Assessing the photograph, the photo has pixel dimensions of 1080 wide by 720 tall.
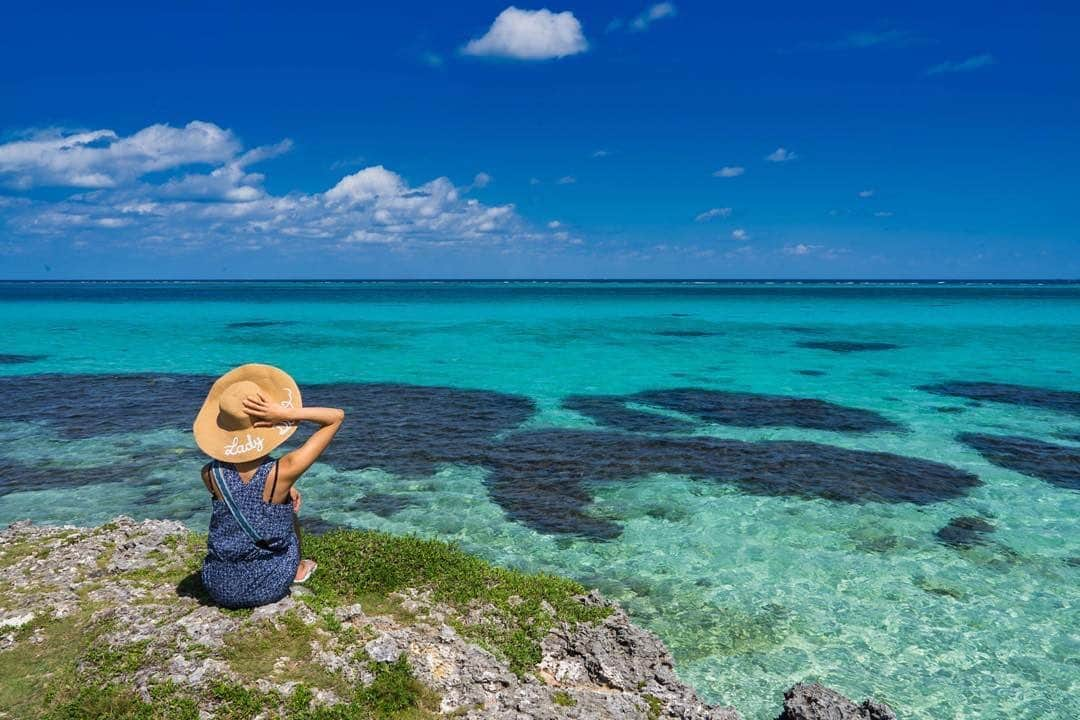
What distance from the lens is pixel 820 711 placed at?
24.9 ft

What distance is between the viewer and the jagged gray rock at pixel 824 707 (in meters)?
7.48

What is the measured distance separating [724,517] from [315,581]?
9.89 m

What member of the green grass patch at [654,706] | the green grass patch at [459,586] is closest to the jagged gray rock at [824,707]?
the green grass patch at [654,706]

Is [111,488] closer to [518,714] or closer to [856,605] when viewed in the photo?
[518,714]

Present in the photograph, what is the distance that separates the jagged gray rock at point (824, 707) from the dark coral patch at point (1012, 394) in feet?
87.7

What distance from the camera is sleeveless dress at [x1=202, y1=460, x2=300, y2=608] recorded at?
7.69 m

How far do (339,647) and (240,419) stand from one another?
2.75m

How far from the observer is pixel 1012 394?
103 feet

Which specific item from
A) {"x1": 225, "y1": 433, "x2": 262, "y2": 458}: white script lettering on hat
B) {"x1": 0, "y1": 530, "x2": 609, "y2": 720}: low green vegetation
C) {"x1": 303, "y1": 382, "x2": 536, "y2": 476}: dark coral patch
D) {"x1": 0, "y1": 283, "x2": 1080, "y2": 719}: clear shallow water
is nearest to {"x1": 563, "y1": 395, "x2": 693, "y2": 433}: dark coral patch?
{"x1": 0, "y1": 283, "x2": 1080, "y2": 719}: clear shallow water

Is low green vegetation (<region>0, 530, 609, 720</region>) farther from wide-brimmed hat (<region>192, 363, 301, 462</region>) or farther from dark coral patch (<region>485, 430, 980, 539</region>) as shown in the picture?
dark coral patch (<region>485, 430, 980, 539</region>)

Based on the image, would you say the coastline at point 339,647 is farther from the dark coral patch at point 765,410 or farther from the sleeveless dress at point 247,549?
the dark coral patch at point 765,410

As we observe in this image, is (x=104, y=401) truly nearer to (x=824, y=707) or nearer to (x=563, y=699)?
(x=563, y=699)

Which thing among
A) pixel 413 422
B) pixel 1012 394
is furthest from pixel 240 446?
pixel 1012 394

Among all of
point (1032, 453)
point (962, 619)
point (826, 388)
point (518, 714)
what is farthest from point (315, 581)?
point (826, 388)
